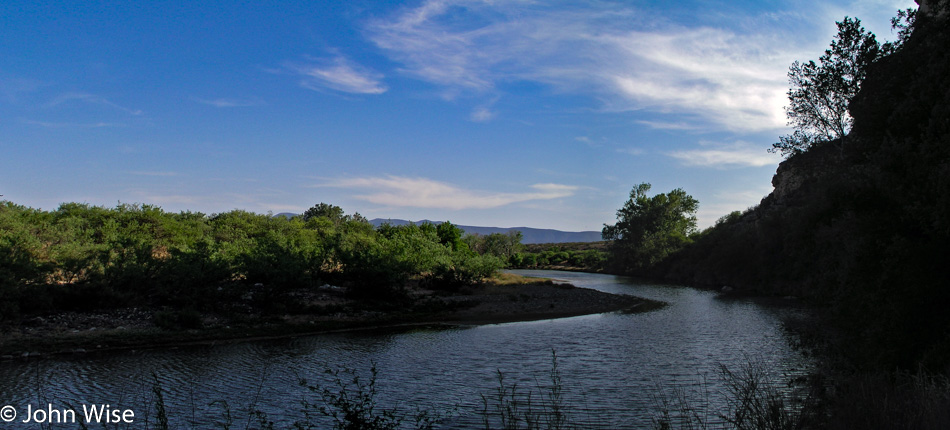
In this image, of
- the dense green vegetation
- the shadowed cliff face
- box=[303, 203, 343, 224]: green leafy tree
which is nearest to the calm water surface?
the shadowed cliff face

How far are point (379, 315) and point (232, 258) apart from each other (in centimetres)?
969

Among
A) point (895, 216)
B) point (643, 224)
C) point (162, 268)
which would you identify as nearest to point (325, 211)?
point (643, 224)

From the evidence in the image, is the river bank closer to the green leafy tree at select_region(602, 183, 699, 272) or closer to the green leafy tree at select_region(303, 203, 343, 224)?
the green leafy tree at select_region(602, 183, 699, 272)

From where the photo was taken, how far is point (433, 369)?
18.2m

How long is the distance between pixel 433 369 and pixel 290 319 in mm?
13218

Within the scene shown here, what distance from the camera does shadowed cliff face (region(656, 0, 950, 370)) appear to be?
11.6 meters

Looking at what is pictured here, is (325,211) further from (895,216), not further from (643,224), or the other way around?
(895,216)

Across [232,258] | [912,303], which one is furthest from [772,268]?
[232,258]

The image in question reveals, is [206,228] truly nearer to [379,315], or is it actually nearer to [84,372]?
[379,315]

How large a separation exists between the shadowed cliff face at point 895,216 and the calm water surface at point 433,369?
3365mm

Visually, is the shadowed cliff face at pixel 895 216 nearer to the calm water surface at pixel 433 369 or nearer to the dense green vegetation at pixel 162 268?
the calm water surface at pixel 433 369

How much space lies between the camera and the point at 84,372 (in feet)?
56.1

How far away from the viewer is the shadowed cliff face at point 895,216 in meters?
11.6

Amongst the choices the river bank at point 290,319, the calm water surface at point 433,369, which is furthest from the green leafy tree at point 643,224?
the calm water surface at point 433,369
